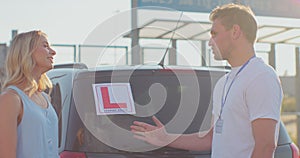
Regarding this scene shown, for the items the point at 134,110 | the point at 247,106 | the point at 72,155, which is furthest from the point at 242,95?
the point at 72,155

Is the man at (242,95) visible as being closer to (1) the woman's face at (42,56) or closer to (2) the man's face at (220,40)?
(2) the man's face at (220,40)

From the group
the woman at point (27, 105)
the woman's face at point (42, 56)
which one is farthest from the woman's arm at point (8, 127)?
the woman's face at point (42, 56)

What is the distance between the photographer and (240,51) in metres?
2.80

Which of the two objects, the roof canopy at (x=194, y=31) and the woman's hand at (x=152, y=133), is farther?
the roof canopy at (x=194, y=31)

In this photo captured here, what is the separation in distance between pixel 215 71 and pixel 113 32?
36.3 inches

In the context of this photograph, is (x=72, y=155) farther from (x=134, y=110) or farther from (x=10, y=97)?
(x=10, y=97)

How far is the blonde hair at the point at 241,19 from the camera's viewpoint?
278 centimetres

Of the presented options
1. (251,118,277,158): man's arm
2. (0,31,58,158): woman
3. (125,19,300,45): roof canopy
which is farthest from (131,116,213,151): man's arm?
(125,19,300,45): roof canopy

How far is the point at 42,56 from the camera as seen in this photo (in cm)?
291

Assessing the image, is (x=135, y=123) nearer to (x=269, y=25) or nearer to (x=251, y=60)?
(x=251, y=60)

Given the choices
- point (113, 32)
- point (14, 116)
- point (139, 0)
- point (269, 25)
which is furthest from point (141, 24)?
point (14, 116)

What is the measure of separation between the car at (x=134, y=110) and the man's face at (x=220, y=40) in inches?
24.5

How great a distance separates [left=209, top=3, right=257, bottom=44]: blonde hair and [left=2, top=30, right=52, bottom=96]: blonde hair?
1121mm

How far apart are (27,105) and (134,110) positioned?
79cm
